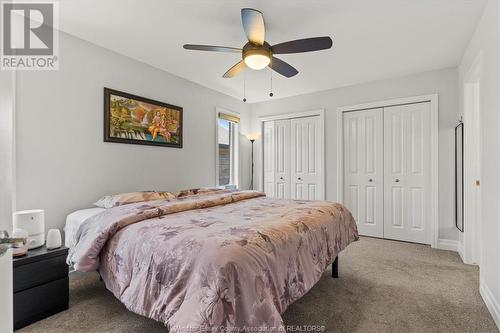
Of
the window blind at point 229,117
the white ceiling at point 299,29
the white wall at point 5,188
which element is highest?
the white ceiling at point 299,29

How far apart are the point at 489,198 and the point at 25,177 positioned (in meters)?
3.91

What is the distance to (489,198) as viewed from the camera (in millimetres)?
2121

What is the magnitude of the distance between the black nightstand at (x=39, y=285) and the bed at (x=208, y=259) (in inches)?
5.5

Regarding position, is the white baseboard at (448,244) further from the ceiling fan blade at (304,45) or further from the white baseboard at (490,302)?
the ceiling fan blade at (304,45)

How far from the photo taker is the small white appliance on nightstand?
6.40 feet

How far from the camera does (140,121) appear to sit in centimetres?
335

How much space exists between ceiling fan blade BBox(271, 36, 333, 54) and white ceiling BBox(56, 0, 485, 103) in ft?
0.99

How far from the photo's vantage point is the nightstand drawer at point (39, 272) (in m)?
1.79

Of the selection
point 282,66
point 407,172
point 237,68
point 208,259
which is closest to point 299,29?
point 282,66

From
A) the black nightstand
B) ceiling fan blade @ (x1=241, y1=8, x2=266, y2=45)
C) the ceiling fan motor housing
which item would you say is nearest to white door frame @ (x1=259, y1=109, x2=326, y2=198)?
the ceiling fan motor housing

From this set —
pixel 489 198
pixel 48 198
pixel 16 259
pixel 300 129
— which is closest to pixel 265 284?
pixel 16 259

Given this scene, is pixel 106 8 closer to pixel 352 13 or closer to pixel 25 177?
pixel 25 177

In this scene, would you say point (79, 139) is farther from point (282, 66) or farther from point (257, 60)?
point (282, 66)

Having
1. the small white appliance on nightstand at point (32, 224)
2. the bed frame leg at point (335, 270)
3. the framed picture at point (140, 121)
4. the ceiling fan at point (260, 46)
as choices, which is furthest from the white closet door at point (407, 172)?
the small white appliance on nightstand at point (32, 224)
